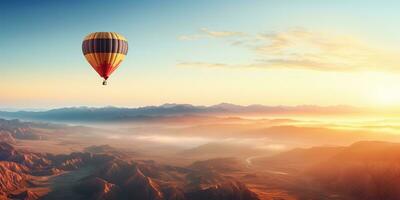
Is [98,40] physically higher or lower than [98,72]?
higher
